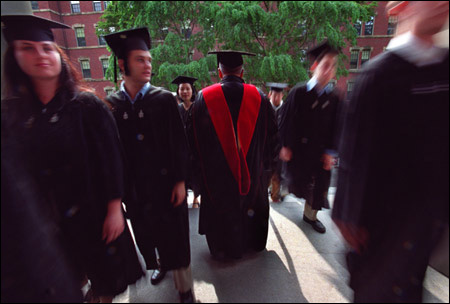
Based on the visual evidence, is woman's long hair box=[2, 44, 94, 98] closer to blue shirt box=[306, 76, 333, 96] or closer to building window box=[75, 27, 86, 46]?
blue shirt box=[306, 76, 333, 96]

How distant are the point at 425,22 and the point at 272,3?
512 inches

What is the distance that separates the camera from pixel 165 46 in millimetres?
11195

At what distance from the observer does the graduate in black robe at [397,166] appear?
890 millimetres

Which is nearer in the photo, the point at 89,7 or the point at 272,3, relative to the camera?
the point at 272,3

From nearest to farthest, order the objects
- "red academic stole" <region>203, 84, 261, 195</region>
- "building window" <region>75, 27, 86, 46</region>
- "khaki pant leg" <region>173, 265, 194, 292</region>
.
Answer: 1. "khaki pant leg" <region>173, 265, 194, 292</region>
2. "red academic stole" <region>203, 84, 261, 195</region>
3. "building window" <region>75, 27, 86, 46</region>

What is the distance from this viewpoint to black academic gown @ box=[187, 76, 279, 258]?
193 centimetres

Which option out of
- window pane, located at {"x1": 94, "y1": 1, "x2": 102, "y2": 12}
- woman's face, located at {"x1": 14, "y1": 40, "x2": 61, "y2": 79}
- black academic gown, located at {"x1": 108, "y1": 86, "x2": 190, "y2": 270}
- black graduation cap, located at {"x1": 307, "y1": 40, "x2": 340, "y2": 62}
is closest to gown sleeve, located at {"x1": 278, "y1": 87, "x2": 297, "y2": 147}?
black graduation cap, located at {"x1": 307, "y1": 40, "x2": 340, "y2": 62}

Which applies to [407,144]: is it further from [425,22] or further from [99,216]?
[99,216]

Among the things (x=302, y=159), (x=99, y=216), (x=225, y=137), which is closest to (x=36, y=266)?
(x=99, y=216)

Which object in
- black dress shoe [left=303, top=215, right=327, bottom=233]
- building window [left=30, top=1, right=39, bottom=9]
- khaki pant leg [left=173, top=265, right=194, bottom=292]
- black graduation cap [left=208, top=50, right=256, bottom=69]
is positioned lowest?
black dress shoe [left=303, top=215, right=327, bottom=233]

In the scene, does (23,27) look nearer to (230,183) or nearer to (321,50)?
(230,183)

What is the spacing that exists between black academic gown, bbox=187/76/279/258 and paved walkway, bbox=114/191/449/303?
169 millimetres

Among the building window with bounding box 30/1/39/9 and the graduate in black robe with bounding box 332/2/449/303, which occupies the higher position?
the building window with bounding box 30/1/39/9

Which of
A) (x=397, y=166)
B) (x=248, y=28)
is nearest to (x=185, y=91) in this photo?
(x=397, y=166)
